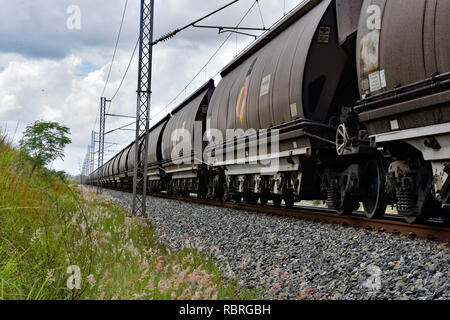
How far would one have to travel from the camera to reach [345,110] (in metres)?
7.52

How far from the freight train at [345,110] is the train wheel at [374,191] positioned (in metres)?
0.02

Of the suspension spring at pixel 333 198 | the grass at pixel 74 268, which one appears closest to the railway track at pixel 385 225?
the suspension spring at pixel 333 198

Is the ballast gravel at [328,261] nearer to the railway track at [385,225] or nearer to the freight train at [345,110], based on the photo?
the railway track at [385,225]

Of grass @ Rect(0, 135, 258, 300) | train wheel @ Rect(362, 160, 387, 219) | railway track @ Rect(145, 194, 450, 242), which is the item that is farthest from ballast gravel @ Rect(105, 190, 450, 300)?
train wheel @ Rect(362, 160, 387, 219)

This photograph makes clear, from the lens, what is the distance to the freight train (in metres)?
5.04

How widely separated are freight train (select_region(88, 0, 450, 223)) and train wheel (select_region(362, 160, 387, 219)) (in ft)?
0.06

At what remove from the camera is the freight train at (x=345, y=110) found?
5.04 meters

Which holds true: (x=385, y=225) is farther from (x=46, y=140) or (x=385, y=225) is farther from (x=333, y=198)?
(x=46, y=140)

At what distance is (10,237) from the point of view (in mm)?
3691

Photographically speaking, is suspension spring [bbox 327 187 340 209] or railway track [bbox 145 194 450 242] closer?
railway track [bbox 145 194 450 242]

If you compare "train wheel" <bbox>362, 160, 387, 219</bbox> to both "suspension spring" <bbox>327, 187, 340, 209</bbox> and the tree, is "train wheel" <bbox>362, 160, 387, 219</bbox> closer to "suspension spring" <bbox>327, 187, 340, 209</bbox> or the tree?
"suspension spring" <bbox>327, 187, 340, 209</bbox>

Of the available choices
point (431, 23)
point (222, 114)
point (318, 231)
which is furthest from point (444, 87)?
point (222, 114)

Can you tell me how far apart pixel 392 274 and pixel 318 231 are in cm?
279
